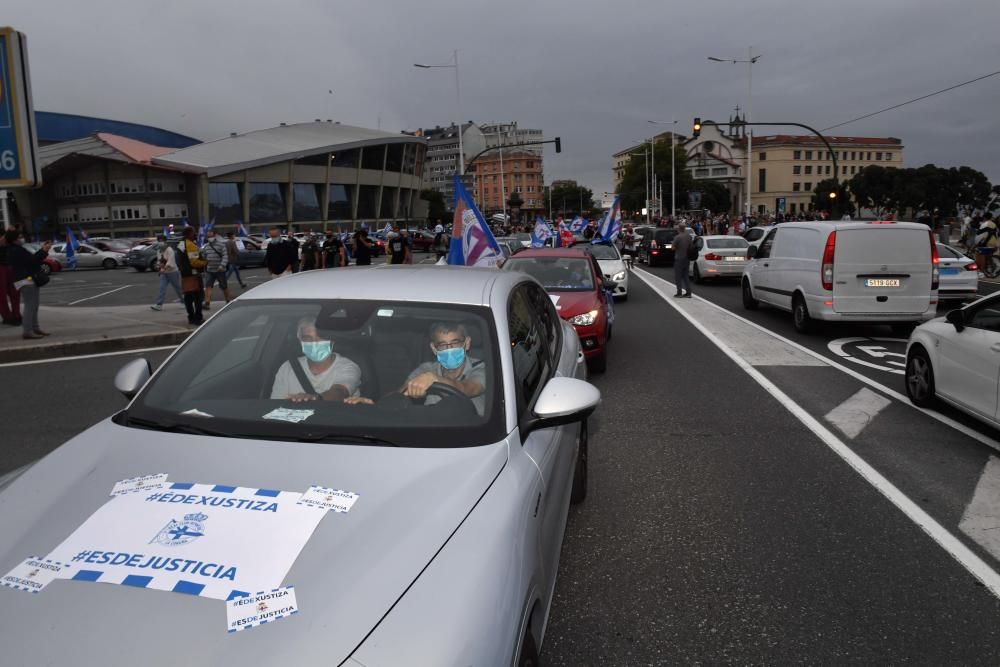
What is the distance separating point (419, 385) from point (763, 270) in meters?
12.4

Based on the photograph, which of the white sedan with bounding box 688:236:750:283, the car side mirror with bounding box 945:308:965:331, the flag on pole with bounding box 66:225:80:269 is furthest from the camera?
the flag on pole with bounding box 66:225:80:269

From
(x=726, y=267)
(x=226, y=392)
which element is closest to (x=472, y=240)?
(x=226, y=392)

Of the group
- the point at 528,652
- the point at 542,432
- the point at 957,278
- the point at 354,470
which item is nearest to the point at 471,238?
the point at 542,432

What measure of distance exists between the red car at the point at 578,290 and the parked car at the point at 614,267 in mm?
5990

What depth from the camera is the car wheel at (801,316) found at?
1179cm

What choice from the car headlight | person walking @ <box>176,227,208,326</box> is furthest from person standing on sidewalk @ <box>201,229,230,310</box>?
Result: the car headlight

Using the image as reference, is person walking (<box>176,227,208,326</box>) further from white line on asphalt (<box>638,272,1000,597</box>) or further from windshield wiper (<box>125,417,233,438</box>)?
windshield wiper (<box>125,417,233,438</box>)

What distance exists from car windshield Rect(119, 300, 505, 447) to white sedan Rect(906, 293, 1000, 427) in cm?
452

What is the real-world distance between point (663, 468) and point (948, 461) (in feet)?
7.05

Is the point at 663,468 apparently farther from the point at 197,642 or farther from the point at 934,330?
the point at 197,642

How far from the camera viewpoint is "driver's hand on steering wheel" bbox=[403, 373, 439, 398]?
294 cm

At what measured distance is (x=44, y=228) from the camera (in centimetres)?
7675

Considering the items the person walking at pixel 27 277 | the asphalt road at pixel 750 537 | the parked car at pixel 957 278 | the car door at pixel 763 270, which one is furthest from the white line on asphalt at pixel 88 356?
the parked car at pixel 957 278

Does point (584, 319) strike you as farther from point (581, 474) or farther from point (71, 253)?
point (71, 253)
